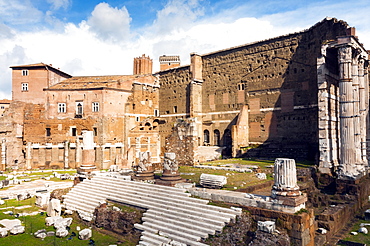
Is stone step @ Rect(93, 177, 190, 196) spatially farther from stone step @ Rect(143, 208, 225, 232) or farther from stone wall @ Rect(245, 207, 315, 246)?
stone wall @ Rect(245, 207, 315, 246)

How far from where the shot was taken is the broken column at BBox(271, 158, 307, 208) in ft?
29.2

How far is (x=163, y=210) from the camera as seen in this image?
10883mm

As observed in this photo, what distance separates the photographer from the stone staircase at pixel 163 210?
924 cm

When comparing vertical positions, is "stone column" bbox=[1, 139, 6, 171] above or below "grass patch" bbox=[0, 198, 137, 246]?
above

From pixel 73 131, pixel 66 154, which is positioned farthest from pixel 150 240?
pixel 73 131

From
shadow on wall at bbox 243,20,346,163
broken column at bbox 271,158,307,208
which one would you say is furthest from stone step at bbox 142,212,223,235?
shadow on wall at bbox 243,20,346,163

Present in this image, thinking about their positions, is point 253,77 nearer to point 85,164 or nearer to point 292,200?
point 85,164

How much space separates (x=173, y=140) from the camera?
21.8m

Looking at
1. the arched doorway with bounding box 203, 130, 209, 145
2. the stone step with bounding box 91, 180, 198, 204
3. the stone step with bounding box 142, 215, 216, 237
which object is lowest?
the stone step with bounding box 142, 215, 216, 237

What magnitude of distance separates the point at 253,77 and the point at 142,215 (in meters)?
19.8

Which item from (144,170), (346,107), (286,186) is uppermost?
(346,107)

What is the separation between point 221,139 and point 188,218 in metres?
20.7

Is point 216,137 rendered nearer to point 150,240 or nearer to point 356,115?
point 356,115

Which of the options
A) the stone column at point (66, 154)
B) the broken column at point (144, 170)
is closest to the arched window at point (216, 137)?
the stone column at point (66, 154)
